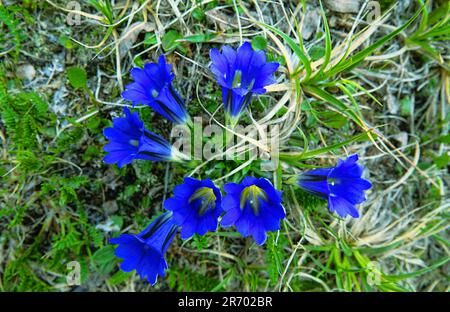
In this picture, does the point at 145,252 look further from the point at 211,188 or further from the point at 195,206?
the point at 211,188

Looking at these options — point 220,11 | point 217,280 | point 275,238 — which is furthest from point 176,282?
point 220,11

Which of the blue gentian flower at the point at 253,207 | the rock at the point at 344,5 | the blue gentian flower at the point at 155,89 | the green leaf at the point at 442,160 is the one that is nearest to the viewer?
the blue gentian flower at the point at 253,207

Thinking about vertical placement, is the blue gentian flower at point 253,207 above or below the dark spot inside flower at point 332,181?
below

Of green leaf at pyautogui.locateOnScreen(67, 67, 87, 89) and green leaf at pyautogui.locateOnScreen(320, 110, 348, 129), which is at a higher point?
green leaf at pyautogui.locateOnScreen(67, 67, 87, 89)

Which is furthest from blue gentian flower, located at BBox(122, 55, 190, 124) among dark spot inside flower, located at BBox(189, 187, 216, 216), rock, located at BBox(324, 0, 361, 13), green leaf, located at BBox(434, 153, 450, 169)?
green leaf, located at BBox(434, 153, 450, 169)

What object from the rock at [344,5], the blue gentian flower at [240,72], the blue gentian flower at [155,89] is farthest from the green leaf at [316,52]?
the blue gentian flower at [155,89]

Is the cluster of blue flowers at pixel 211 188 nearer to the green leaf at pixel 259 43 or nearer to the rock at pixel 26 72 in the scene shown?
the green leaf at pixel 259 43

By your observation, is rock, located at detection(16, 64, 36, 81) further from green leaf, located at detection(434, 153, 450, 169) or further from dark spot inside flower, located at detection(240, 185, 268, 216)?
green leaf, located at detection(434, 153, 450, 169)

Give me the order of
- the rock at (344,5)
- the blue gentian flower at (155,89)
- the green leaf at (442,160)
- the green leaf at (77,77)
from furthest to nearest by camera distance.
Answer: the green leaf at (442,160) → the rock at (344,5) → the green leaf at (77,77) → the blue gentian flower at (155,89)
